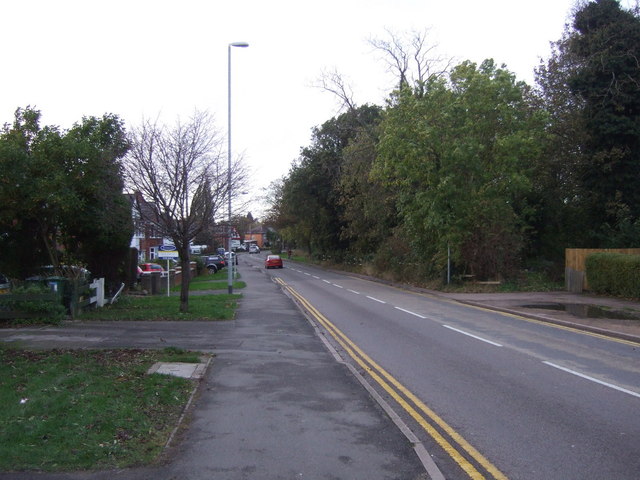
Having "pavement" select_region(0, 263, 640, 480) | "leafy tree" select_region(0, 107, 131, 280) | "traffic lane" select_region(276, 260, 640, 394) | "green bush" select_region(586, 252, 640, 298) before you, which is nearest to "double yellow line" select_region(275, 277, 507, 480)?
"pavement" select_region(0, 263, 640, 480)

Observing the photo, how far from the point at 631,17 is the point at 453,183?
12.0 m

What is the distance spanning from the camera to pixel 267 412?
6512 mm

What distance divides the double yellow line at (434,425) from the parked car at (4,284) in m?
9.53

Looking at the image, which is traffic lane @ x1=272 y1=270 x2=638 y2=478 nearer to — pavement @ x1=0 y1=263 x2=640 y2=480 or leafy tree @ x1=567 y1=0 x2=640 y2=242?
pavement @ x1=0 y1=263 x2=640 y2=480

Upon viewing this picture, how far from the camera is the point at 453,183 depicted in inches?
1009

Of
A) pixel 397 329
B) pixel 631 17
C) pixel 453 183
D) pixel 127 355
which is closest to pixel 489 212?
pixel 453 183

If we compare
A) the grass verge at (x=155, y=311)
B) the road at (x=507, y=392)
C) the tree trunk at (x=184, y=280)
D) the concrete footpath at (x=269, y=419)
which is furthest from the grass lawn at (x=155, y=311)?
the road at (x=507, y=392)

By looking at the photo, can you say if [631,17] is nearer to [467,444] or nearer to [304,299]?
[304,299]

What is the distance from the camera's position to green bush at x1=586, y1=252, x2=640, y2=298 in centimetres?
1969

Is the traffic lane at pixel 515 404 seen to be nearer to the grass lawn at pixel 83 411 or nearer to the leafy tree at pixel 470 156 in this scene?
the grass lawn at pixel 83 411

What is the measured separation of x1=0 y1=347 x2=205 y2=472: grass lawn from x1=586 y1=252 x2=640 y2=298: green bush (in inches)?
690

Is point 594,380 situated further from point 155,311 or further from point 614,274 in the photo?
point 614,274

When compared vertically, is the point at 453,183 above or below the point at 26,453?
above

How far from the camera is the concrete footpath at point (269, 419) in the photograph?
470 centimetres
